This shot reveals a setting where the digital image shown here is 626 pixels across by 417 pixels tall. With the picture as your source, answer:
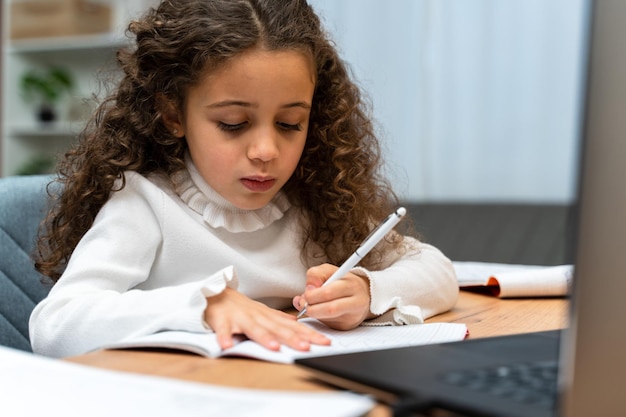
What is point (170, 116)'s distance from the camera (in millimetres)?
1122

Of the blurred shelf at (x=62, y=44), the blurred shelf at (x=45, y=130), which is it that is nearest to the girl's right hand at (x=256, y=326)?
the blurred shelf at (x=62, y=44)

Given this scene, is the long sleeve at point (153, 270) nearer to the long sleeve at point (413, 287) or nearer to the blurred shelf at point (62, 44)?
the long sleeve at point (413, 287)

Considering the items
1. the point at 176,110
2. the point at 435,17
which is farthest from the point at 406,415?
the point at 435,17

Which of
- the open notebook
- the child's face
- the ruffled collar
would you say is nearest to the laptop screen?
the open notebook

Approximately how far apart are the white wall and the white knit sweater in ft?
4.27

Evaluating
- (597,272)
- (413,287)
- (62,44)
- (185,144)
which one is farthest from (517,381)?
(62,44)

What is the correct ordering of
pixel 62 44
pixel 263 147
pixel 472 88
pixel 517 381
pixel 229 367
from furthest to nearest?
1. pixel 62 44
2. pixel 472 88
3. pixel 263 147
4. pixel 229 367
5. pixel 517 381

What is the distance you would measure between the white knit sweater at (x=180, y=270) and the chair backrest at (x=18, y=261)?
0.74 ft

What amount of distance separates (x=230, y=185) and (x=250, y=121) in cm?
10

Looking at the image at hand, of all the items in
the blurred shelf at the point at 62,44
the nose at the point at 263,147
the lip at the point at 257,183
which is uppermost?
the blurred shelf at the point at 62,44

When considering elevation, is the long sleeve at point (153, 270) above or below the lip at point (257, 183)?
below

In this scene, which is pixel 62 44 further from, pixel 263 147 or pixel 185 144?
pixel 263 147

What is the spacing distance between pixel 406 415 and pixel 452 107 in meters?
2.24

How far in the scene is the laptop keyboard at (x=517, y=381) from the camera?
0.49 meters
